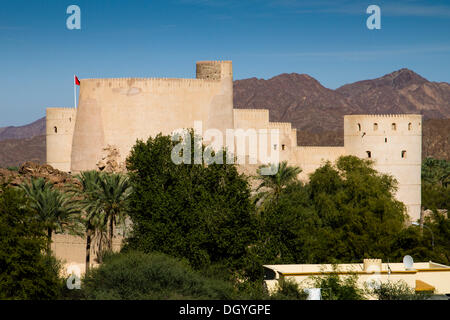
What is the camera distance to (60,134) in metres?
47.2

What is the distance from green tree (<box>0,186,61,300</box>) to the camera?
20391 millimetres

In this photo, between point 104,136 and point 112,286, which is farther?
point 104,136

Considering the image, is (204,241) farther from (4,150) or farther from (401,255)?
(4,150)

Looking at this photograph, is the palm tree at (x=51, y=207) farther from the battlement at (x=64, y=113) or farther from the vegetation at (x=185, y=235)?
the battlement at (x=64, y=113)

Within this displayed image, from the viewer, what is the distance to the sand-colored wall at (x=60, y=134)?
154 feet

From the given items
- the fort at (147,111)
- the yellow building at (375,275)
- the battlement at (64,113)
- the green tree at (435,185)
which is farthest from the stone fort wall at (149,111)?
the yellow building at (375,275)

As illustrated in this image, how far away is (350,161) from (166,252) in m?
21.5

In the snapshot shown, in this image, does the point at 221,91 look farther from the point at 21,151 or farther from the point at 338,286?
the point at 21,151

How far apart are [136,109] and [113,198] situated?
11.2 metres

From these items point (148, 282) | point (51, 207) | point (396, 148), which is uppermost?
point (396, 148)

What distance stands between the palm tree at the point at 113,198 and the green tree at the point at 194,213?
413 mm
